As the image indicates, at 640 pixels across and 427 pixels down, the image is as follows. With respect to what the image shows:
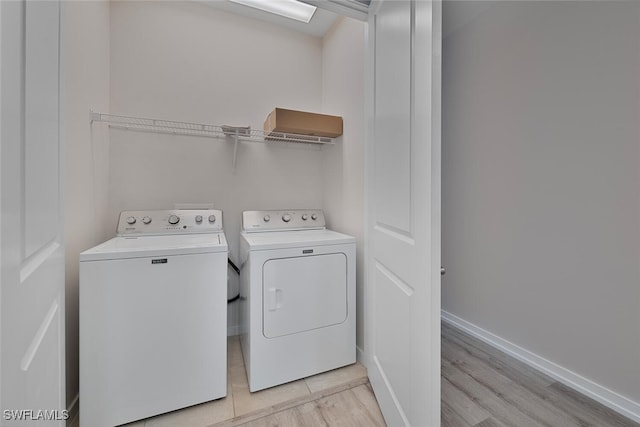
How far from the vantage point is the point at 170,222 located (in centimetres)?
178

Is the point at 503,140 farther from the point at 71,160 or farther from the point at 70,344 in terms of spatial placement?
the point at 70,344

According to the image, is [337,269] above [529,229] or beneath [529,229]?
beneath

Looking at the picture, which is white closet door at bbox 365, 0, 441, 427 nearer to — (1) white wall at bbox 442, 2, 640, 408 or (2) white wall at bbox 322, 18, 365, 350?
(2) white wall at bbox 322, 18, 365, 350

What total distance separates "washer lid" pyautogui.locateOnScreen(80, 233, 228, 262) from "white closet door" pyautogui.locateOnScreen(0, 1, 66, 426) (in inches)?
17.1

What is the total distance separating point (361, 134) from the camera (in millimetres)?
1800

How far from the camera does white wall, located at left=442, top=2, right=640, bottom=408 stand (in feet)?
4.62

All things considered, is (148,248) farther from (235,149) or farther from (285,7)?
(285,7)

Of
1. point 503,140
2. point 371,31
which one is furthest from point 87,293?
point 503,140

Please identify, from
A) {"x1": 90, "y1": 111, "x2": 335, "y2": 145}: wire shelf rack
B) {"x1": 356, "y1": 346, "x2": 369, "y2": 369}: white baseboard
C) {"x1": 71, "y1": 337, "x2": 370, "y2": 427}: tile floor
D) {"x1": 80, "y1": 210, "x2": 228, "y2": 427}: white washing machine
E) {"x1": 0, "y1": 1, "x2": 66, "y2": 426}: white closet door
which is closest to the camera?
{"x1": 0, "y1": 1, "x2": 66, "y2": 426}: white closet door

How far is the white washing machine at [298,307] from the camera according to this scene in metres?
1.48

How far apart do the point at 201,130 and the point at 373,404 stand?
219 centimetres

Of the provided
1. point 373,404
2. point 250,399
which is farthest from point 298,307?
point 373,404

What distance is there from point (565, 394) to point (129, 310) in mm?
2498

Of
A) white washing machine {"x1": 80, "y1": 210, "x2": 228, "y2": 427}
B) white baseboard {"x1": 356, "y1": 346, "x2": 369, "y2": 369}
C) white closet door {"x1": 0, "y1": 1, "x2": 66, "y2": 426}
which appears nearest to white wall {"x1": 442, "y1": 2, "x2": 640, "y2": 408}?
white baseboard {"x1": 356, "y1": 346, "x2": 369, "y2": 369}
